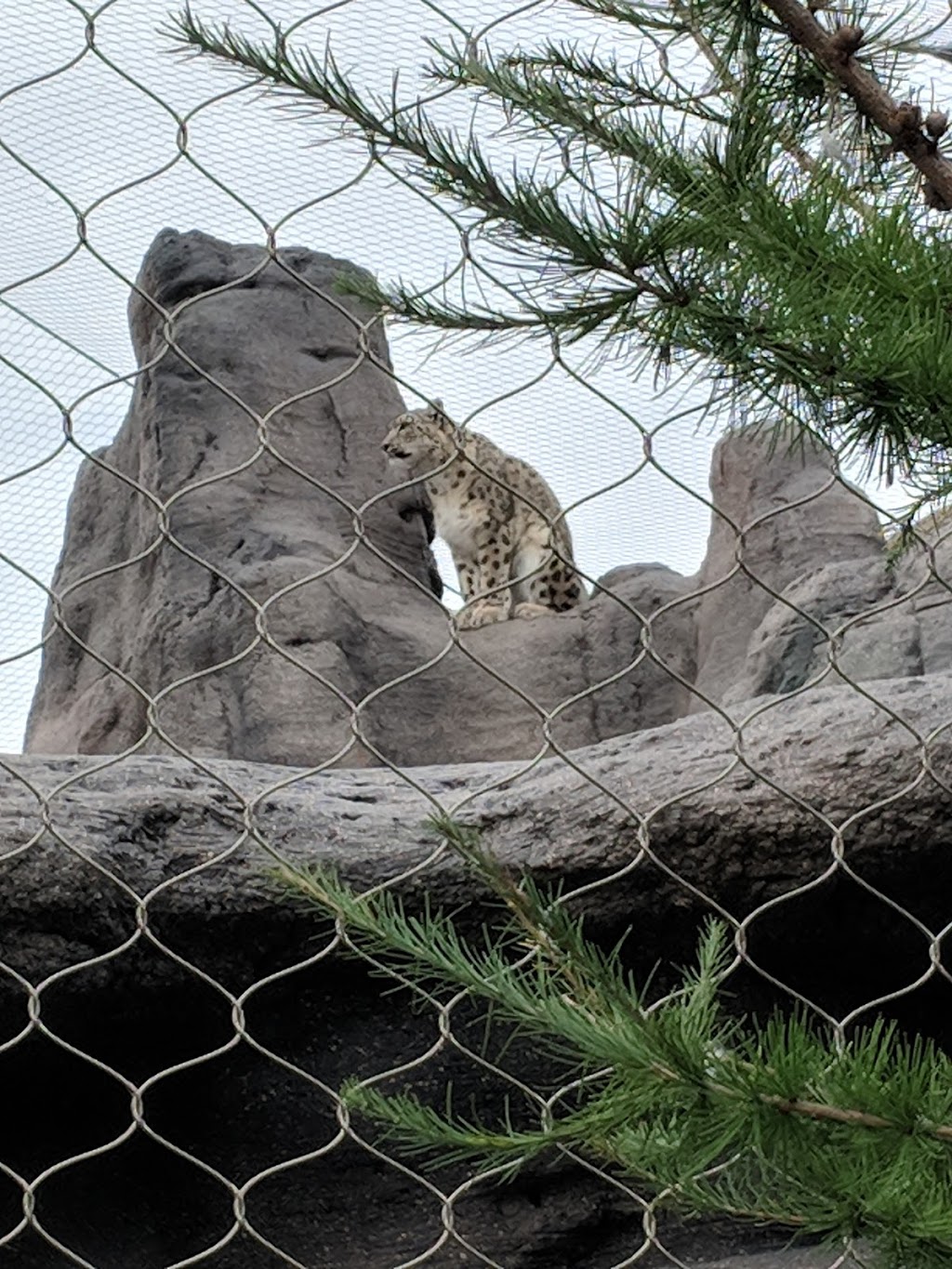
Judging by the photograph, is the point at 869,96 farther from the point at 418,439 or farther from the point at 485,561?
the point at 485,561

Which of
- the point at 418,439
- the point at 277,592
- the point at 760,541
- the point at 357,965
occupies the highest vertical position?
the point at 418,439

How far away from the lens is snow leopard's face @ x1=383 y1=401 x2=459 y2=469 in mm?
3209

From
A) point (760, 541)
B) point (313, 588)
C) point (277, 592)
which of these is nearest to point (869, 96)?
point (277, 592)

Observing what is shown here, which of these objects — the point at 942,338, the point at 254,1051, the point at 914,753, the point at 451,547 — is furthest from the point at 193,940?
the point at 451,547

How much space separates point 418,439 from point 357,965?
84.8 inches

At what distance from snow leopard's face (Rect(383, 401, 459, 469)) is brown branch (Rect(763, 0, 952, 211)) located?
1.92 metres

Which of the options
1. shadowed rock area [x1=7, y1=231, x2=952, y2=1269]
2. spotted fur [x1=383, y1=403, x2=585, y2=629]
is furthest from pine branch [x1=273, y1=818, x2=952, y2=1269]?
spotted fur [x1=383, y1=403, x2=585, y2=629]

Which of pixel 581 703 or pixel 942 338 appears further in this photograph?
pixel 581 703

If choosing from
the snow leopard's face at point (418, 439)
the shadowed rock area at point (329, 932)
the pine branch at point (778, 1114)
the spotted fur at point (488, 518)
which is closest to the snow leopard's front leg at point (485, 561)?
the spotted fur at point (488, 518)

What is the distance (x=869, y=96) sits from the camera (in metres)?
0.94

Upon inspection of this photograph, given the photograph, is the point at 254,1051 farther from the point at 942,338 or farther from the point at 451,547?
the point at 451,547

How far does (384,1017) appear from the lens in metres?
1.19

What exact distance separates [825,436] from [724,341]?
70mm

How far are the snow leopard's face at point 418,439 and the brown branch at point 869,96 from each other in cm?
192
